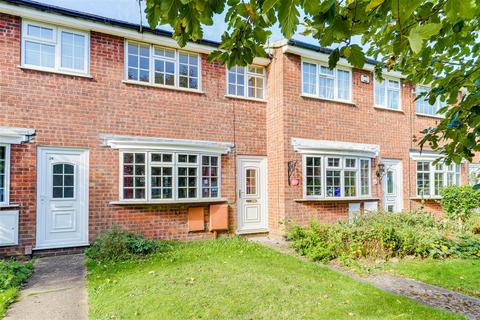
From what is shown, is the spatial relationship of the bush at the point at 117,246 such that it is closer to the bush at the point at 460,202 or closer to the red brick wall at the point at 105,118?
the red brick wall at the point at 105,118

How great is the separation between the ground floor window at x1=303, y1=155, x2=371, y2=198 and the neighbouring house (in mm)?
41

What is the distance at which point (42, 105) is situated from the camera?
7512 mm

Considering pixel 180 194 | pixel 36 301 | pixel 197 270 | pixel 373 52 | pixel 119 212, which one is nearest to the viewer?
pixel 373 52

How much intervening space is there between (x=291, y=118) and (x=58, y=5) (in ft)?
21.9

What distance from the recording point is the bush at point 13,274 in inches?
200

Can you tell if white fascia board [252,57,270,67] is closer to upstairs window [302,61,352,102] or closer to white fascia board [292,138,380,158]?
upstairs window [302,61,352,102]

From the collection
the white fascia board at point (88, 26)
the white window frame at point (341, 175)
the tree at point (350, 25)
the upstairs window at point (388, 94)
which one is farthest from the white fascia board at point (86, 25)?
the tree at point (350, 25)

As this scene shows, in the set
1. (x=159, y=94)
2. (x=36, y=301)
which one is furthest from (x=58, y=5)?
(x=36, y=301)

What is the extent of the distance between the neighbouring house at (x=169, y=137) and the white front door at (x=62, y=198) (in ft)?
0.08

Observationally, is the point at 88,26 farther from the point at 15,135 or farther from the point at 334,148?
the point at 334,148

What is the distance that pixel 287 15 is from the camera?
142cm

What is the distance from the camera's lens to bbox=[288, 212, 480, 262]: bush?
698 cm

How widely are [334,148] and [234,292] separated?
6.63 m

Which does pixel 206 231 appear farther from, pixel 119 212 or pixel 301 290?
pixel 301 290
